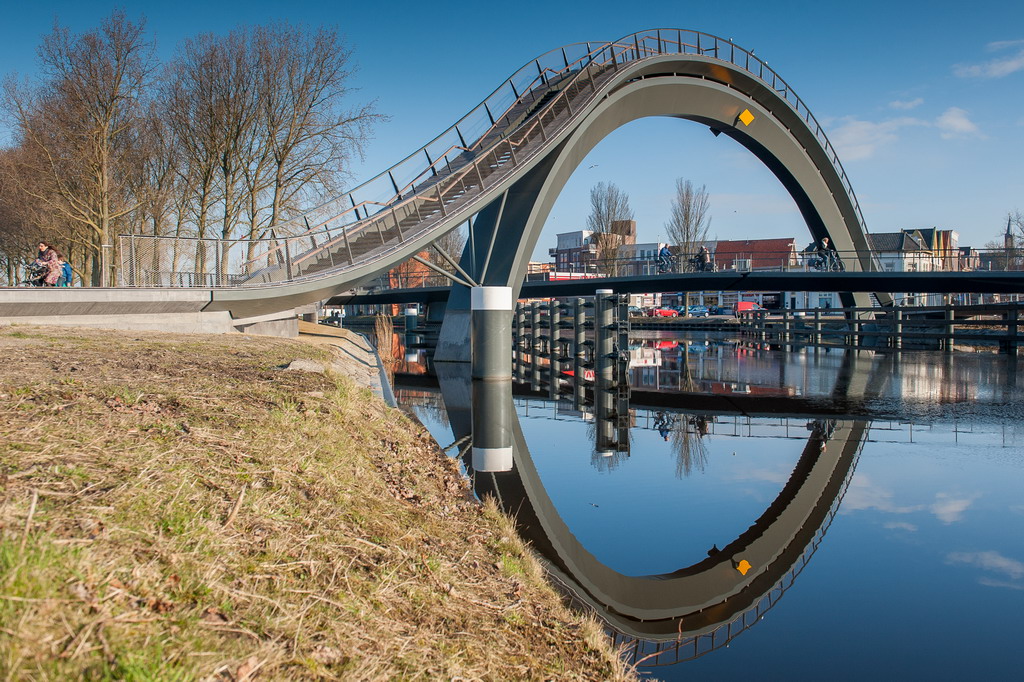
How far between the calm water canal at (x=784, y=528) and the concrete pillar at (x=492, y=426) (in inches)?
9.5

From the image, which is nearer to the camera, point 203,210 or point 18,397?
point 18,397

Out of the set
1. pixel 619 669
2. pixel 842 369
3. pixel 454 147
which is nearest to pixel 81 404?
pixel 619 669

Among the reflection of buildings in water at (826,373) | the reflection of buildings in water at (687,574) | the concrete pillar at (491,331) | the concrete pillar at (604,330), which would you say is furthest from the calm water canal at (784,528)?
the concrete pillar at (604,330)

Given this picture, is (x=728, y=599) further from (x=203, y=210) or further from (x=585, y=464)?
(x=203, y=210)

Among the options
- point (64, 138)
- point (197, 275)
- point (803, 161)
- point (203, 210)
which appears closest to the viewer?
point (197, 275)

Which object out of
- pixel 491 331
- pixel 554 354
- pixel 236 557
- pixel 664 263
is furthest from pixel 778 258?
pixel 236 557

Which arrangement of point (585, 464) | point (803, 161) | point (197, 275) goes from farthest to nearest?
point (803, 161)
point (197, 275)
point (585, 464)

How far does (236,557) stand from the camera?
3.75 m

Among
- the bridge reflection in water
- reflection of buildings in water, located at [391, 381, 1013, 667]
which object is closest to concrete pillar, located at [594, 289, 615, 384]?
the bridge reflection in water

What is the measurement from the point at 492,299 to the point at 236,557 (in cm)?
1419

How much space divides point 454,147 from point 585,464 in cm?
1676

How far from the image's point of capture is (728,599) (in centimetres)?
568

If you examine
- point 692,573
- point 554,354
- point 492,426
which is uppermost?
point 554,354

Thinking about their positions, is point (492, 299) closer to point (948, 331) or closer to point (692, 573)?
point (692, 573)
